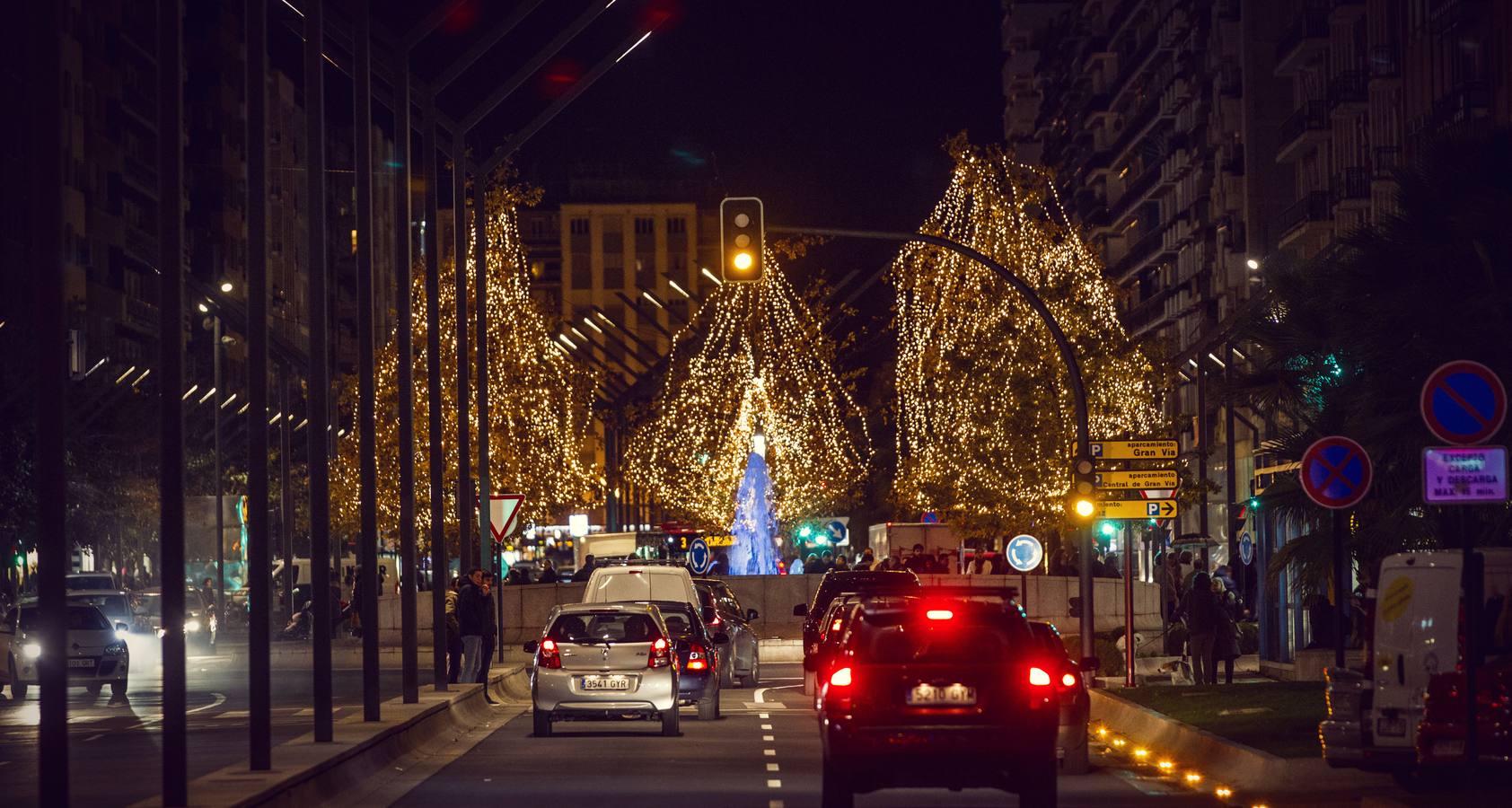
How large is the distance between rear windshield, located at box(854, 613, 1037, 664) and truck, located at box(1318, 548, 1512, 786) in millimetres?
2955

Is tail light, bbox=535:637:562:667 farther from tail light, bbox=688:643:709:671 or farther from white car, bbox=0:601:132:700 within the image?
white car, bbox=0:601:132:700

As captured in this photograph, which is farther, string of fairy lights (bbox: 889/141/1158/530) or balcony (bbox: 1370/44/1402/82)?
string of fairy lights (bbox: 889/141/1158/530)

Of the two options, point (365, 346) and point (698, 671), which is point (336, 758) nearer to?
point (365, 346)

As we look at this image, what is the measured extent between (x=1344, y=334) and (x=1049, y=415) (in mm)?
40726

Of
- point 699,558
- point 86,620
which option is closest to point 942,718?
point 86,620

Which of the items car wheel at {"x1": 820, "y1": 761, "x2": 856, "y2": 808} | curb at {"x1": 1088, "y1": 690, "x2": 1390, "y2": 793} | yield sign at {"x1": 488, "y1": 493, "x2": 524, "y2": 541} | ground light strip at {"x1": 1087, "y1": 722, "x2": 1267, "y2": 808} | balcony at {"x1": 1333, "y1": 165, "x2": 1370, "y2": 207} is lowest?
ground light strip at {"x1": 1087, "y1": 722, "x2": 1267, "y2": 808}

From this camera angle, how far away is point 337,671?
50469 mm

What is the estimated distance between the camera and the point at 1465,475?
1780 cm

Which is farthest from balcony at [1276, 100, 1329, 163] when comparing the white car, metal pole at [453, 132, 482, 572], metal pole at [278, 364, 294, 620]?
the white car

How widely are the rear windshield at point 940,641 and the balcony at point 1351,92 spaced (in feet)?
173

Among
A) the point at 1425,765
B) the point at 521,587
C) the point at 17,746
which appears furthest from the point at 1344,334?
the point at 521,587

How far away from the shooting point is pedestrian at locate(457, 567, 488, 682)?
1490 inches

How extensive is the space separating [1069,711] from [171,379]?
361 inches

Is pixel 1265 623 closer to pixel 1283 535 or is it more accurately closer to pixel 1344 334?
pixel 1283 535
